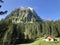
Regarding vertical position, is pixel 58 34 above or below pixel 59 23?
below

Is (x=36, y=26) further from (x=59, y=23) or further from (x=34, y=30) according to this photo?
(x=59, y=23)

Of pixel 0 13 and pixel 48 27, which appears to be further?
pixel 48 27

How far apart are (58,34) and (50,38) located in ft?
70.9

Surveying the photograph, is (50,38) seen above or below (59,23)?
below

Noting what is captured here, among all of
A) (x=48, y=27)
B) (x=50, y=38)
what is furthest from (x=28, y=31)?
(x=50, y=38)

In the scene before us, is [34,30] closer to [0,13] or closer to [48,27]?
[48,27]

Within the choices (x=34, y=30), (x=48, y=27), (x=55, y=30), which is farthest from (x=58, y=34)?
(x=34, y=30)

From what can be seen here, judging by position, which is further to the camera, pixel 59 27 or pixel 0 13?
pixel 59 27

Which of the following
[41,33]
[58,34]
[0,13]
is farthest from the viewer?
[41,33]

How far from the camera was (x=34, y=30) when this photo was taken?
12662 centimetres

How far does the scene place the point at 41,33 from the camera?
398 ft

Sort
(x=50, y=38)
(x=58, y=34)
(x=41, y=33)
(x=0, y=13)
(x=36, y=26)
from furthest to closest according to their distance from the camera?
(x=36, y=26)
(x=41, y=33)
(x=58, y=34)
(x=50, y=38)
(x=0, y=13)

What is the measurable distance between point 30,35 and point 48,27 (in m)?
17.3

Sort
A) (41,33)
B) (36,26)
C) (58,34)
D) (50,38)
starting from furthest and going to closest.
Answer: (36,26) → (41,33) → (58,34) → (50,38)
